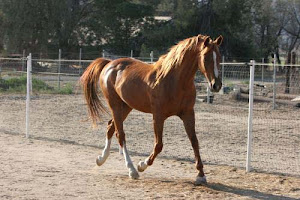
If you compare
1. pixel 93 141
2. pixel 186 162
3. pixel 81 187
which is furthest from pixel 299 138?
pixel 81 187

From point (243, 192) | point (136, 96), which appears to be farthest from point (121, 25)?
point (243, 192)

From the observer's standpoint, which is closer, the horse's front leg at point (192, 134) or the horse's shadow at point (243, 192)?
the horse's shadow at point (243, 192)

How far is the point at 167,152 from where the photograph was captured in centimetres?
871

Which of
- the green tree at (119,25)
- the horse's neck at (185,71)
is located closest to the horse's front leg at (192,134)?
the horse's neck at (185,71)

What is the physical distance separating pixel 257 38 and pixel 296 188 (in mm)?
37611

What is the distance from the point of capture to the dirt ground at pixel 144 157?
5922 mm

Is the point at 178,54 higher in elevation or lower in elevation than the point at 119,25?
lower

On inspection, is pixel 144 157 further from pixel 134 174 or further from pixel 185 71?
pixel 185 71

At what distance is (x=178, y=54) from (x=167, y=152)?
2.89 metres

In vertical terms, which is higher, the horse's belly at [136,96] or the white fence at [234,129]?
the horse's belly at [136,96]

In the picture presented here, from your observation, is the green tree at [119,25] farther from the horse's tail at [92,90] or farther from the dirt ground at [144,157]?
the horse's tail at [92,90]

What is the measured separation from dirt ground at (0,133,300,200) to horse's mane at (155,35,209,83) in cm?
144

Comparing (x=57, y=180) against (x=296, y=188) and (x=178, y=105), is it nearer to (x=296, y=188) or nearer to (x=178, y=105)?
(x=178, y=105)

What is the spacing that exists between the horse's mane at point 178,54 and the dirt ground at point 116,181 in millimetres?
1441
